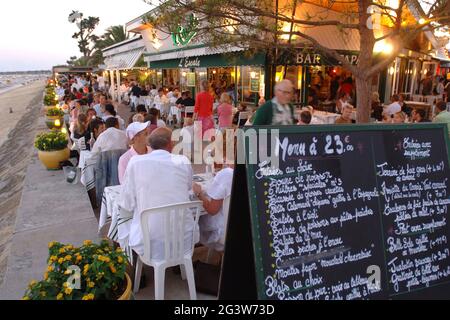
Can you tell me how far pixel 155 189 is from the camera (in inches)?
120

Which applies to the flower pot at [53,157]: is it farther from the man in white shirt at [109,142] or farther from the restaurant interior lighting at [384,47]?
the restaurant interior lighting at [384,47]

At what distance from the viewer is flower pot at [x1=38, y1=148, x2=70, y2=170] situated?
6.91 metres

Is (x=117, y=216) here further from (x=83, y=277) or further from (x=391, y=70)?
(x=391, y=70)

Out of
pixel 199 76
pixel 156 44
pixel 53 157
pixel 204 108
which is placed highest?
pixel 156 44

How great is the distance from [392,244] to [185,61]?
15.7 metres

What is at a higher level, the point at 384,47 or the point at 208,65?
the point at 384,47

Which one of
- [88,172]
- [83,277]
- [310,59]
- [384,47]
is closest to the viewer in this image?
[83,277]

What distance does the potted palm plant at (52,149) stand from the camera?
22.6ft

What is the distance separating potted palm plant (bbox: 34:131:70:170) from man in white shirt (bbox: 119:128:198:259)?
4.34 metres

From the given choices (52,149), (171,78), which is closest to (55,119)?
(52,149)

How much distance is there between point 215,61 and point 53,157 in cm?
755

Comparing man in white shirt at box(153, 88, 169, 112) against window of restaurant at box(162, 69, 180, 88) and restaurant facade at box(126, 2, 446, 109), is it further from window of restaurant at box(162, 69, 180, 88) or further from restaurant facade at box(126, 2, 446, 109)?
window of restaurant at box(162, 69, 180, 88)

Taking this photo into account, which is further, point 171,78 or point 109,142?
point 171,78
